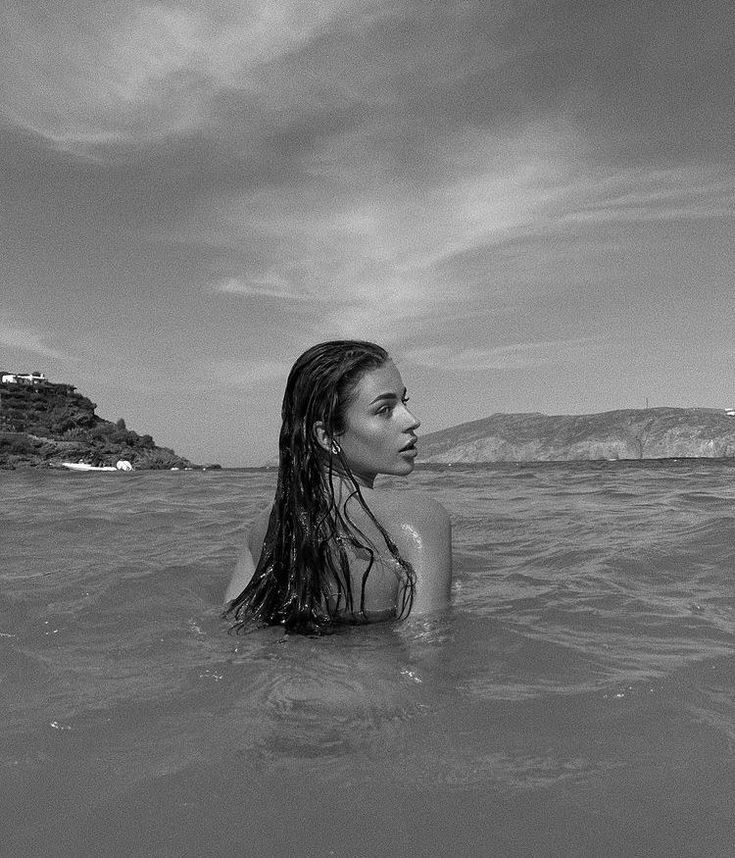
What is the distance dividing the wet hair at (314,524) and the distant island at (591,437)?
69456 mm

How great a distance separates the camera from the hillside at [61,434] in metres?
51.5

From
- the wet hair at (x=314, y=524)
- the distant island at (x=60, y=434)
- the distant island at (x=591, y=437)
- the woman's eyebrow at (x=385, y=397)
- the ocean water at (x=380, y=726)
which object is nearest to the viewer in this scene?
the ocean water at (x=380, y=726)

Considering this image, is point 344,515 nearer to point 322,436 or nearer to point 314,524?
point 314,524

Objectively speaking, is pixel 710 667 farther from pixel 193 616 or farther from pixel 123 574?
pixel 123 574

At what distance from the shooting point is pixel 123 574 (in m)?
5.24

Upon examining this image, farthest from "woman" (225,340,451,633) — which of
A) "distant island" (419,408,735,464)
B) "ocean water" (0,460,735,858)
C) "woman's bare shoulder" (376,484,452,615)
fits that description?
"distant island" (419,408,735,464)

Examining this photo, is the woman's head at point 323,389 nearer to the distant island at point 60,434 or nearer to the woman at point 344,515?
the woman at point 344,515

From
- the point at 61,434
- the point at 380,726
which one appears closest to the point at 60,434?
the point at 61,434

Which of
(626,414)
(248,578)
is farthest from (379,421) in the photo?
(626,414)

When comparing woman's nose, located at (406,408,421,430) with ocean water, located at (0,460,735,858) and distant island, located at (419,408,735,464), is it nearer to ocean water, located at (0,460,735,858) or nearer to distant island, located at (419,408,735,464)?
ocean water, located at (0,460,735,858)

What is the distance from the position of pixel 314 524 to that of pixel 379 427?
0.54m

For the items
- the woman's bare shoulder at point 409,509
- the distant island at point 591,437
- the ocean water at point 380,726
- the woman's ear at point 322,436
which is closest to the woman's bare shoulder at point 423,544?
the woman's bare shoulder at point 409,509

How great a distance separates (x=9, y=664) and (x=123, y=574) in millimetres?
2130

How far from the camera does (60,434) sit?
65.6 m
